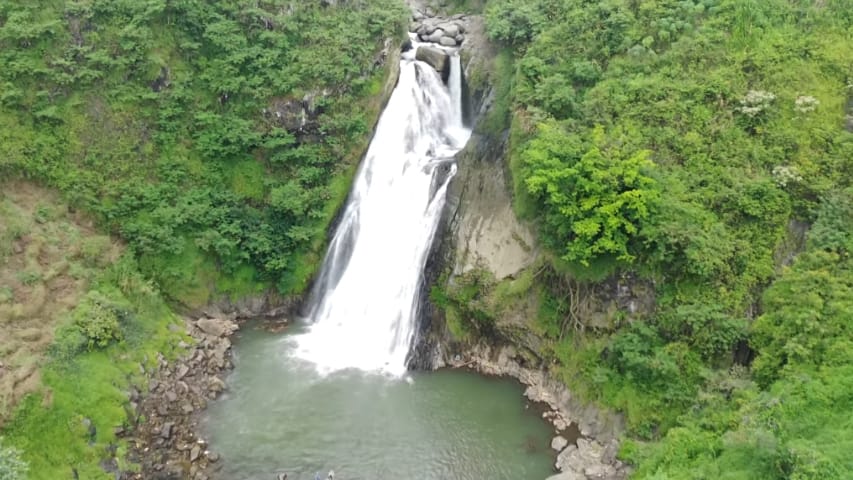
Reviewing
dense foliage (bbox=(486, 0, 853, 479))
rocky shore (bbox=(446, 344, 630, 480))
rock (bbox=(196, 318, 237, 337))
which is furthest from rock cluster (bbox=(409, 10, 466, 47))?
rock (bbox=(196, 318, 237, 337))

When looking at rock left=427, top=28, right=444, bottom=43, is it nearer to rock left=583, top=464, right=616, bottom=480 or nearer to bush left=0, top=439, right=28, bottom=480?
rock left=583, top=464, right=616, bottom=480

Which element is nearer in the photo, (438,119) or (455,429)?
(455,429)

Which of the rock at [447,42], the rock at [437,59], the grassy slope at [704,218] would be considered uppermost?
the rock at [447,42]

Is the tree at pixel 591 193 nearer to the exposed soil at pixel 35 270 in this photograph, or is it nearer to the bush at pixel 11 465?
the bush at pixel 11 465

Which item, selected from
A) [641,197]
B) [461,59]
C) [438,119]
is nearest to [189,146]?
[438,119]

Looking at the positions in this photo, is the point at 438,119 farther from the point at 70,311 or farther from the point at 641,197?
the point at 70,311

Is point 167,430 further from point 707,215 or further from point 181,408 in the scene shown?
point 707,215

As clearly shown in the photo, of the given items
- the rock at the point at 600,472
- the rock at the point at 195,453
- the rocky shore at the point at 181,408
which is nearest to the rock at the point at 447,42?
the rocky shore at the point at 181,408
